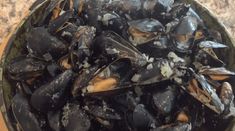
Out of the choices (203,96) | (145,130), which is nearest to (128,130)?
(145,130)

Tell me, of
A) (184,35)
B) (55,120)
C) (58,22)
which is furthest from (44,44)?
(184,35)

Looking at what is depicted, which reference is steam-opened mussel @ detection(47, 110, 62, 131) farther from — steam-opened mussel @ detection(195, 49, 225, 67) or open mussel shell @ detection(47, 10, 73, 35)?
steam-opened mussel @ detection(195, 49, 225, 67)

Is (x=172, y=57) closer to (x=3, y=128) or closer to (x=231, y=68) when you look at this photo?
(x=231, y=68)

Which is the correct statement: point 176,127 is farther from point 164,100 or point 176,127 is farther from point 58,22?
point 58,22

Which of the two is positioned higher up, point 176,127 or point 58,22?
point 58,22

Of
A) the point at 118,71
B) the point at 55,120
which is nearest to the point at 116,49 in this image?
the point at 118,71

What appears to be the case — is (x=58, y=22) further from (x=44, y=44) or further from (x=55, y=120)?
(x=55, y=120)

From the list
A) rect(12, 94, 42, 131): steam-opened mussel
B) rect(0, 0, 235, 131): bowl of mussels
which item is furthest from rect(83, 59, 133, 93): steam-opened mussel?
rect(12, 94, 42, 131): steam-opened mussel
